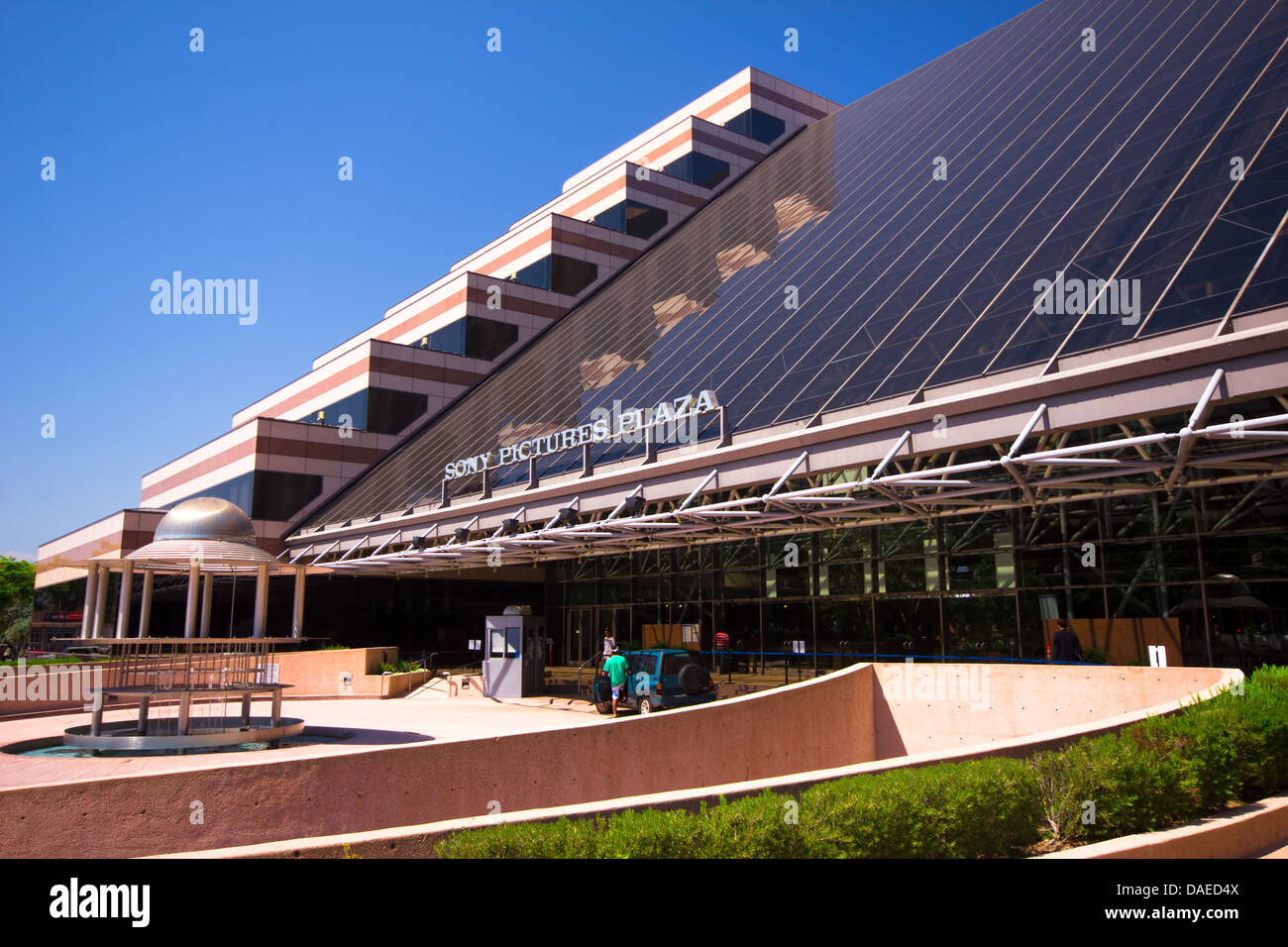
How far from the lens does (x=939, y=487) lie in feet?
56.2

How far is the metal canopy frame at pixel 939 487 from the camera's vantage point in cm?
1345

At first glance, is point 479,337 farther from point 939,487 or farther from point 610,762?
point 610,762

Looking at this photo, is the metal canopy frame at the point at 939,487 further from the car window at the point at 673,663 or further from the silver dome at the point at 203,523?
the silver dome at the point at 203,523

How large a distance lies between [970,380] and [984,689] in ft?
17.9

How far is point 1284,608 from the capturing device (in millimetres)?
17609

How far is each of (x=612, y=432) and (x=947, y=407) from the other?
11.7 m

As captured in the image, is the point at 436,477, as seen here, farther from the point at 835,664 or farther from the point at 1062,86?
the point at 1062,86

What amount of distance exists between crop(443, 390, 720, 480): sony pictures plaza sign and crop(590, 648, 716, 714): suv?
5149mm

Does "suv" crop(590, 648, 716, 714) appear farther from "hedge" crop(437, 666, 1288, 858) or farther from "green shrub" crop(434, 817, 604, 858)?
"green shrub" crop(434, 817, 604, 858)

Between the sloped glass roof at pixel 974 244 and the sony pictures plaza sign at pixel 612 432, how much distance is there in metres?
0.48

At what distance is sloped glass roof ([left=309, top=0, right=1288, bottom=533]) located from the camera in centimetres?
1563

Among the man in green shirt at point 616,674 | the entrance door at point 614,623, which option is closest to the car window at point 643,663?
the man in green shirt at point 616,674

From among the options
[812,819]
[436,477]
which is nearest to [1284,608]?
[812,819]

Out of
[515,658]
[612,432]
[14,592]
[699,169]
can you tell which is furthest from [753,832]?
[14,592]
